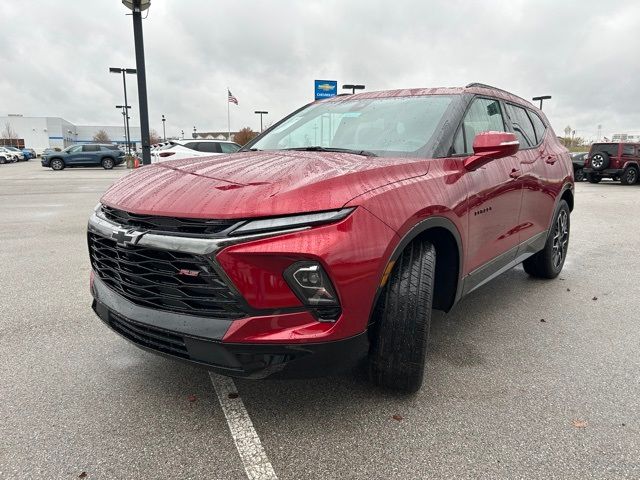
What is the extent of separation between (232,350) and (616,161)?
71.4ft

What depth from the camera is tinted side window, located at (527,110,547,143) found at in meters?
4.37

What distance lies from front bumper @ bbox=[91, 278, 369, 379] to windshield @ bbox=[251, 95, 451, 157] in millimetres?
1272

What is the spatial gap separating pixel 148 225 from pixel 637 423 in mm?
2595

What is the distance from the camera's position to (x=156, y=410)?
241 cm

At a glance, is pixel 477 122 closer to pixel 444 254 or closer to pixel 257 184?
pixel 444 254

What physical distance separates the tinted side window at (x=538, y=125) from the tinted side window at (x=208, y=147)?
14.7m

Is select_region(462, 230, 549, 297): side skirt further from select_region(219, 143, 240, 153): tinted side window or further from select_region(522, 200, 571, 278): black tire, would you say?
select_region(219, 143, 240, 153): tinted side window

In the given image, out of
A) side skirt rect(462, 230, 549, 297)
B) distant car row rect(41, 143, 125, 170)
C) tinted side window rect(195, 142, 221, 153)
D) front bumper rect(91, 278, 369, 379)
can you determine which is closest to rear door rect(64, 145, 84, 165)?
distant car row rect(41, 143, 125, 170)

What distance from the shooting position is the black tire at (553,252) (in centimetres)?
464

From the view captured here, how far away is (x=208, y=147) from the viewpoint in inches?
707

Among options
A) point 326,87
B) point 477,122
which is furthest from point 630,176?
point 477,122

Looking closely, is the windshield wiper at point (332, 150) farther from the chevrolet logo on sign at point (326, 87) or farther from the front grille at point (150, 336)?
the chevrolet logo on sign at point (326, 87)

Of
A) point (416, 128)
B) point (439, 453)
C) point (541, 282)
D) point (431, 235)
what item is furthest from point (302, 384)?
point (541, 282)

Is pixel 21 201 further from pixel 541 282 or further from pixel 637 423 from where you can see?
pixel 637 423
